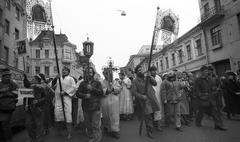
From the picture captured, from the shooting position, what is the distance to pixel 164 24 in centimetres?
637

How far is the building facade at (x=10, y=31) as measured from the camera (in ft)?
62.7

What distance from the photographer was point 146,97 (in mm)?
5520

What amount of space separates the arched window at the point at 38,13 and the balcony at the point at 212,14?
16072 millimetres

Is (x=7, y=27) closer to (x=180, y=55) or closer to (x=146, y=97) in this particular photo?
(x=146, y=97)

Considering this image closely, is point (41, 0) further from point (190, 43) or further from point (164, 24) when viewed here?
point (190, 43)

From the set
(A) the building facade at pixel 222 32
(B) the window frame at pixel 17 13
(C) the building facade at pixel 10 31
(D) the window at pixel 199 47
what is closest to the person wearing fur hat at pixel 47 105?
(C) the building facade at pixel 10 31

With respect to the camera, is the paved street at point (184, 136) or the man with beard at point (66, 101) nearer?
the paved street at point (184, 136)

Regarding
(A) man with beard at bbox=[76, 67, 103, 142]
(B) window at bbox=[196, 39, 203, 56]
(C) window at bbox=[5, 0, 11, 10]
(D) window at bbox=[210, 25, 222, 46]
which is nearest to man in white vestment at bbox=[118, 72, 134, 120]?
(A) man with beard at bbox=[76, 67, 103, 142]

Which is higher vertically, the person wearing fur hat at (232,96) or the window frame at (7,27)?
the window frame at (7,27)

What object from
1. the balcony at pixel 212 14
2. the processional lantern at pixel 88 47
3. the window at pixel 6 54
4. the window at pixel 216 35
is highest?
the balcony at pixel 212 14

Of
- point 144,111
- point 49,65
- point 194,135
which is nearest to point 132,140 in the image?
point 144,111

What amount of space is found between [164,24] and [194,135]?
3.23 metres

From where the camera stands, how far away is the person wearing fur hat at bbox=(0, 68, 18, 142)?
4520 mm

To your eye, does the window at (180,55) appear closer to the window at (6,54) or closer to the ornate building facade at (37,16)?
the window at (6,54)
